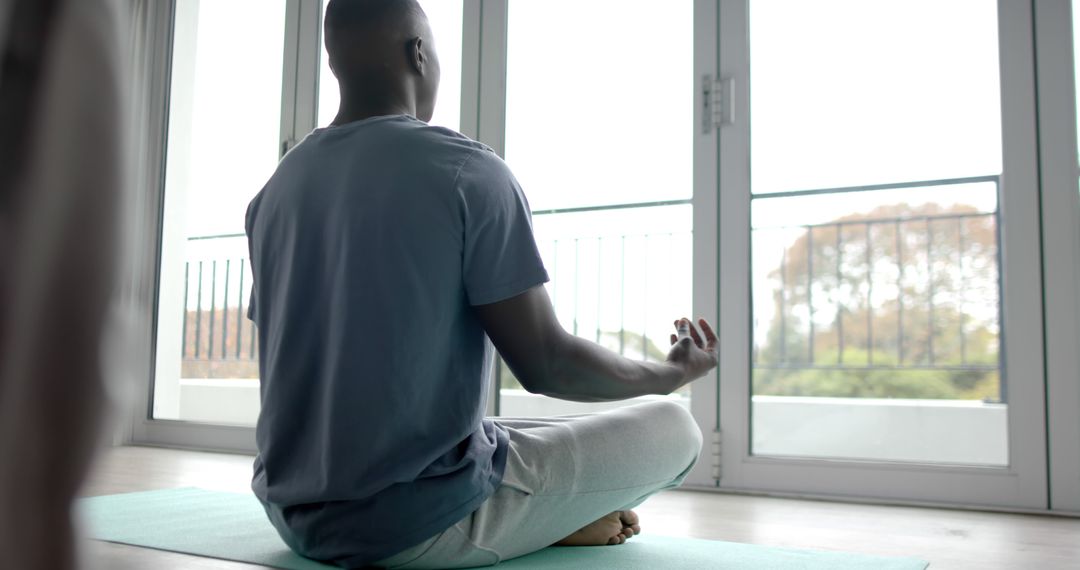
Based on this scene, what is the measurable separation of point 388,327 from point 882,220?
193 cm

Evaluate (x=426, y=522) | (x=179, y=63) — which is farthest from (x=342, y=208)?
(x=179, y=63)

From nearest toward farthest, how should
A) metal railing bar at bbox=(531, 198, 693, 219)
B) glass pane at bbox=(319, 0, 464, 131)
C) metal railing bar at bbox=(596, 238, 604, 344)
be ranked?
metal railing bar at bbox=(531, 198, 693, 219), metal railing bar at bbox=(596, 238, 604, 344), glass pane at bbox=(319, 0, 464, 131)

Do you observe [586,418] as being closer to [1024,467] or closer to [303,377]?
[303,377]

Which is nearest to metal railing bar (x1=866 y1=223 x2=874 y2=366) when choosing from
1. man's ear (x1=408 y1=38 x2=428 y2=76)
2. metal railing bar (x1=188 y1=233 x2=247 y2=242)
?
man's ear (x1=408 y1=38 x2=428 y2=76)

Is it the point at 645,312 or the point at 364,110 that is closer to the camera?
the point at 364,110

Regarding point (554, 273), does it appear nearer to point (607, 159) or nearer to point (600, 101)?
point (607, 159)

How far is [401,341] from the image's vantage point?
1214mm

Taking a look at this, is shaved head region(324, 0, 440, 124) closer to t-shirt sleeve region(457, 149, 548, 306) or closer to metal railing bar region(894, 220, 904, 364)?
t-shirt sleeve region(457, 149, 548, 306)

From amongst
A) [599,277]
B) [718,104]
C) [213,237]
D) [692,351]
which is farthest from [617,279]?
[213,237]

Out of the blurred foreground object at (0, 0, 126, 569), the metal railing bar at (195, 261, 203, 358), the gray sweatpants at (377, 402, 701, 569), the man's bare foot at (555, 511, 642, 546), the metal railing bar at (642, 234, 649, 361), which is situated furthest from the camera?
the metal railing bar at (195, 261, 203, 358)

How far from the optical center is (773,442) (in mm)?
2670

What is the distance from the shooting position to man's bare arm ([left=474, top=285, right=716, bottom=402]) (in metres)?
1.23

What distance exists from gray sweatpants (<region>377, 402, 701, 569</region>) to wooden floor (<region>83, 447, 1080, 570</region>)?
0.37 metres

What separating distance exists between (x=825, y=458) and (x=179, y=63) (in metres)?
3.20
